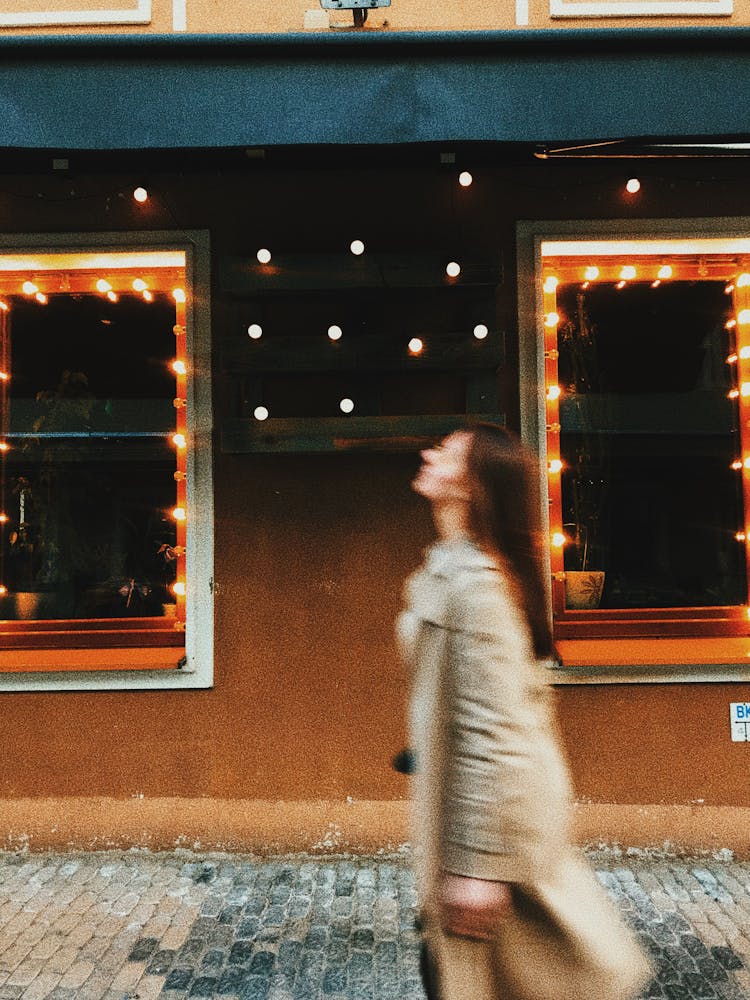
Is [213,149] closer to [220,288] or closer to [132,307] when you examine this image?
[220,288]

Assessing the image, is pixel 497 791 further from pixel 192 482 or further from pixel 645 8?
pixel 645 8

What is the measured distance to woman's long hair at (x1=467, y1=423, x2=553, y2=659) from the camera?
1.65 metres

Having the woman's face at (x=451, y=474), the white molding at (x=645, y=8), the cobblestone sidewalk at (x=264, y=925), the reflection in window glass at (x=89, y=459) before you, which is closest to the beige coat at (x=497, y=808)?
the woman's face at (x=451, y=474)

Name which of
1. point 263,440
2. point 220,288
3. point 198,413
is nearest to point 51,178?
point 220,288

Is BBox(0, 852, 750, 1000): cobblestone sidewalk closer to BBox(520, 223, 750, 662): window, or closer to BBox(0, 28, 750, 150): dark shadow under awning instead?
BBox(520, 223, 750, 662): window

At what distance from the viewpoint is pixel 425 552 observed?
4.23 meters

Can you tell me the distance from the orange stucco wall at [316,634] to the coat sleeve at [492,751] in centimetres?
265

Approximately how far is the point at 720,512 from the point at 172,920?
11.9 ft

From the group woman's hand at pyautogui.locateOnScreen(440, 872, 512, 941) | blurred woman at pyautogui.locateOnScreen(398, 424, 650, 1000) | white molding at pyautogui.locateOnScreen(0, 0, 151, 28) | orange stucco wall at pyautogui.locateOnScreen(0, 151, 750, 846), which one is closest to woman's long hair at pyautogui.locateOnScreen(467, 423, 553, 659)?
blurred woman at pyautogui.locateOnScreen(398, 424, 650, 1000)

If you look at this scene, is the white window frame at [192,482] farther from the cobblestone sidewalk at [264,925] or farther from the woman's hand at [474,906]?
the woman's hand at [474,906]

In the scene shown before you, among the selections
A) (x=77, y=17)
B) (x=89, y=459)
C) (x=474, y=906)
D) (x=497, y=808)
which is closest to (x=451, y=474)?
(x=497, y=808)

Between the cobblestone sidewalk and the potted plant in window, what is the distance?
1.48 m

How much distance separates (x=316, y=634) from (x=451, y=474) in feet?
8.73

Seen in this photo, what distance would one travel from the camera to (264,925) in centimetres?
340
